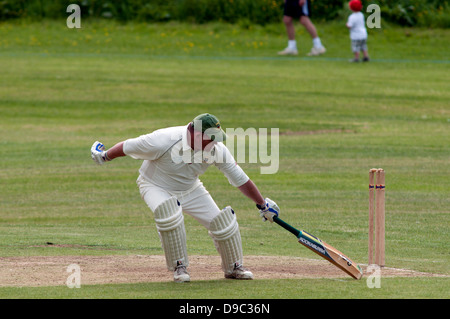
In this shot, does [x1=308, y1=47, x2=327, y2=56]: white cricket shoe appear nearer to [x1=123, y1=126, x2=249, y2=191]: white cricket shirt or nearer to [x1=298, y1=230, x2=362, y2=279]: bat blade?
[x1=298, y1=230, x2=362, y2=279]: bat blade

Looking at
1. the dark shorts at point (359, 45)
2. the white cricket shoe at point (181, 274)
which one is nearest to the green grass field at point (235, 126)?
the white cricket shoe at point (181, 274)

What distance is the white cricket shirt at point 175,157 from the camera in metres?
8.25

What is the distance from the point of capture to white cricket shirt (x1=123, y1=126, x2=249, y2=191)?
325 inches

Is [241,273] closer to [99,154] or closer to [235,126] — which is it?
[99,154]

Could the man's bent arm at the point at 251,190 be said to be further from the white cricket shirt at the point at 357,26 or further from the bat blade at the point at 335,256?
the white cricket shirt at the point at 357,26

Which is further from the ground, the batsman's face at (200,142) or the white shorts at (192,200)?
the batsman's face at (200,142)

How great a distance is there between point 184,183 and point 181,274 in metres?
0.93

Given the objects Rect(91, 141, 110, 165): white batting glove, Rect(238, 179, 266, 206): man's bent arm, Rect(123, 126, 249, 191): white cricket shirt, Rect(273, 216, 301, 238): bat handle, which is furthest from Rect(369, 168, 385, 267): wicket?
Rect(91, 141, 110, 165): white batting glove

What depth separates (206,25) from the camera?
3478 centimetres

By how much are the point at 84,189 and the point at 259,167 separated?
14.0 ft

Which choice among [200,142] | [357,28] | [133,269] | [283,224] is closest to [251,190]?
[283,224]

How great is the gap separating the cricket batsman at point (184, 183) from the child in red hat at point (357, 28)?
61.8ft
